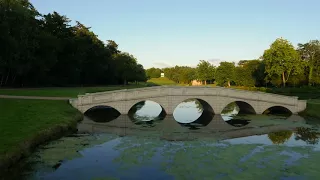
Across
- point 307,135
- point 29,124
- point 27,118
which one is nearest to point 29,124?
A: point 29,124

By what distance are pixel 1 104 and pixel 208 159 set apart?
70.3ft

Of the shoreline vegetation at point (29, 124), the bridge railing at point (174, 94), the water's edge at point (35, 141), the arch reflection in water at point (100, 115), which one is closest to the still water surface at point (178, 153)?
the water's edge at point (35, 141)

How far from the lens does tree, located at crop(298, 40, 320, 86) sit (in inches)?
2913

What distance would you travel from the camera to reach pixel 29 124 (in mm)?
21688

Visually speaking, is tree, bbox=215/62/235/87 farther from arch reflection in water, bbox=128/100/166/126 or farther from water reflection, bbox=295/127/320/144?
water reflection, bbox=295/127/320/144

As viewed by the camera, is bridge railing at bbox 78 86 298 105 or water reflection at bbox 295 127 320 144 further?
bridge railing at bbox 78 86 298 105

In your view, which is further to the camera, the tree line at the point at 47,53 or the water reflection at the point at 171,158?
the tree line at the point at 47,53

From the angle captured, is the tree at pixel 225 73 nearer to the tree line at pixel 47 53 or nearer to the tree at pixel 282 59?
the tree at pixel 282 59

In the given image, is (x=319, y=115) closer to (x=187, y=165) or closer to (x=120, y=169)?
(x=187, y=165)

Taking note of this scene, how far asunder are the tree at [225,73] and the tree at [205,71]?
1284cm

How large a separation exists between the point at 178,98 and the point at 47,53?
30.5m

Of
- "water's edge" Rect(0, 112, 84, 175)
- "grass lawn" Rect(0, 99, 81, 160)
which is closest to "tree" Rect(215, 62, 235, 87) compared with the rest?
"grass lawn" Rect(0, 99, 81, 160)

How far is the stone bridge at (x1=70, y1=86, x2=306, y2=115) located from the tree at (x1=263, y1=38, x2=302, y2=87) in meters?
34.3

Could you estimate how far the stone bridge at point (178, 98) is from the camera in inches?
1336
